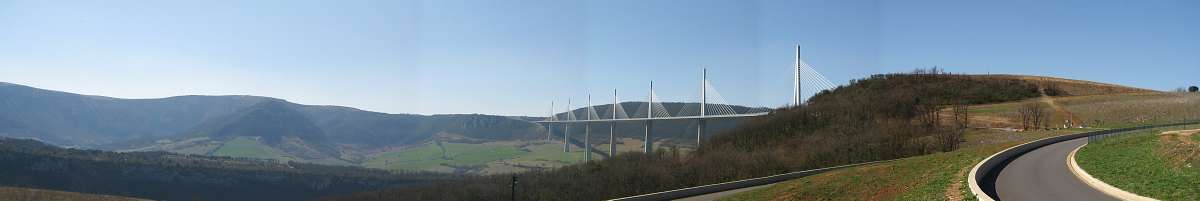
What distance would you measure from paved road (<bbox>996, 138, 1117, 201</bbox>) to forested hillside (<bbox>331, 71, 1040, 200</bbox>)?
18378 mm

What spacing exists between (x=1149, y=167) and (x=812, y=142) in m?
40.2

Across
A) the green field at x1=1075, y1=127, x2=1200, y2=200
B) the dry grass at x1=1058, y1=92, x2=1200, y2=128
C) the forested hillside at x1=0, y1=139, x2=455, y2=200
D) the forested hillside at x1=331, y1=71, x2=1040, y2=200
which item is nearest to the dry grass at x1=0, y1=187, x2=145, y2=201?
the forested hillside at x1=0, y1=139, x2=455, y2=200

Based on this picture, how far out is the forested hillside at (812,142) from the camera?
49438 mm

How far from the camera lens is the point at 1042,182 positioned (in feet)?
63.2

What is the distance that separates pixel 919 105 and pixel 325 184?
12425 cm

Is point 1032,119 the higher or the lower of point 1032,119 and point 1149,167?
the higher

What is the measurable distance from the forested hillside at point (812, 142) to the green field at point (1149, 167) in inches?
770

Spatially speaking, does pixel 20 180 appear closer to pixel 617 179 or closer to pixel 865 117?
pixel 617 179

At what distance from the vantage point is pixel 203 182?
131125 millimetres

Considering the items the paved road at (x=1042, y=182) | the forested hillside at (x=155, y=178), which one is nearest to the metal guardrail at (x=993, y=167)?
the paved road at (x=1042, y=182)

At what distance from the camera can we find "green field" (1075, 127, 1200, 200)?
14938mm

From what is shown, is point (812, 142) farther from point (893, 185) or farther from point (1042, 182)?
point (1042, 182)

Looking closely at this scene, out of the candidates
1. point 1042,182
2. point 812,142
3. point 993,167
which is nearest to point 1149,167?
point 1042,182

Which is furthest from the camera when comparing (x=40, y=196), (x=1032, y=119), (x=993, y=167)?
(x=40, y=196)
